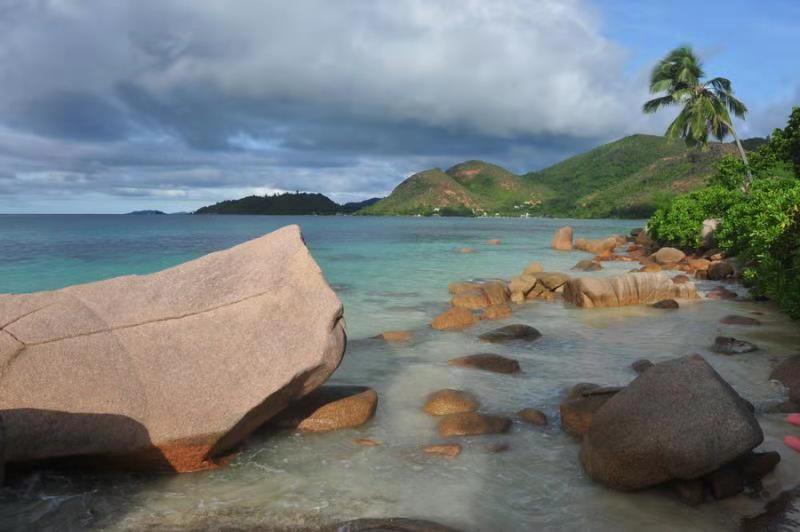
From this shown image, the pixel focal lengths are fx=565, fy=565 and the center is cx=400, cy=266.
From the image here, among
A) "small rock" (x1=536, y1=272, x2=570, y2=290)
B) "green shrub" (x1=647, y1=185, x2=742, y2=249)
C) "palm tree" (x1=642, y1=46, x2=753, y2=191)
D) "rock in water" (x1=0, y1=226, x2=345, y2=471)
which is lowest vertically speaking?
"small rock" (x1=536, y1=272, x2=570, y2=290)

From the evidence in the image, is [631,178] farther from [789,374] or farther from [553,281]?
[789,374]

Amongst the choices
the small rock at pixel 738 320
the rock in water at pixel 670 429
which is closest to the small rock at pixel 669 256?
the small rock at pixel 738 320

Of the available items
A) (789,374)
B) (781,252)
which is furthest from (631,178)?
(789,374)

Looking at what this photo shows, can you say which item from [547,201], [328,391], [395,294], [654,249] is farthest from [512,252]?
[547,201]

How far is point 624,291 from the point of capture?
17.6m

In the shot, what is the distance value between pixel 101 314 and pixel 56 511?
2.10 metres

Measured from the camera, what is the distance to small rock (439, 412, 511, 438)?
746 centimetres

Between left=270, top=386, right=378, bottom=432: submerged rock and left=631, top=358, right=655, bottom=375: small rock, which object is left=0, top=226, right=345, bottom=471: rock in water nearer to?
left=270, top=386, right=378, bottom=432: submerged rock

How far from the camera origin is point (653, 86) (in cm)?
4000

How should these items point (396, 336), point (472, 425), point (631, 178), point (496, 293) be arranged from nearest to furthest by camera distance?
point (472, 425) < point (396, 336) < point (496, 293) < point (631, 178)

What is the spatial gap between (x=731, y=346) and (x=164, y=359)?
1070 centimetres

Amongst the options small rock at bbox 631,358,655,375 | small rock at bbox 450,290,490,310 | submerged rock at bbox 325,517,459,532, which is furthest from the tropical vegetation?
submerged rock at bbox 325,517,459,532

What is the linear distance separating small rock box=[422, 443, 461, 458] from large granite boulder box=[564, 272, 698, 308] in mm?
11567

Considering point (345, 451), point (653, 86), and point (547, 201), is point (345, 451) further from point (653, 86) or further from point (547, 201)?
point (547, 201)
